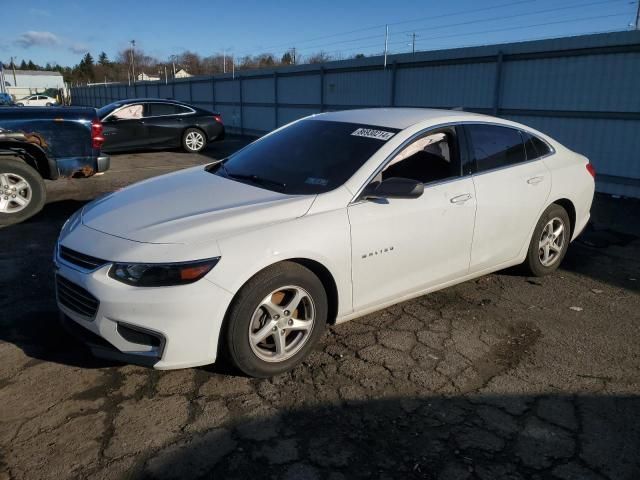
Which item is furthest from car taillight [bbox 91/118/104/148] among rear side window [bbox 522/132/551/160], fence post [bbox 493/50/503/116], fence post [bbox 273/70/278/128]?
fence post [bbox 273/70/278/128]

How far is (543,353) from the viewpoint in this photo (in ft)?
11.4

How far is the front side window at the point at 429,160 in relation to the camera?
365 cm

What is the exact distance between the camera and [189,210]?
3.14 meters

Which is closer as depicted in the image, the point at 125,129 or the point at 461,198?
the point at 461,198

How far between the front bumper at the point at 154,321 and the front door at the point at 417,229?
3.20 ft

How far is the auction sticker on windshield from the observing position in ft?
12.0

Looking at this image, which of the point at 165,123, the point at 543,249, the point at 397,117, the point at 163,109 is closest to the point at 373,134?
the point at 397,117

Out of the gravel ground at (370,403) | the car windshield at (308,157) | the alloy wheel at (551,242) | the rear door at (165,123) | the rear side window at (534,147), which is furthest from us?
the rear door at (165,123)

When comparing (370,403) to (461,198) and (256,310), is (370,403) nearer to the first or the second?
(256,310)

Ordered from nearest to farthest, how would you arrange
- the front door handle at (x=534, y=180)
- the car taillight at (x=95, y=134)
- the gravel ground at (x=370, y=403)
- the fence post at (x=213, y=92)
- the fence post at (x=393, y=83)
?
the gravel ground at (x=370, y=403)
the front door handle at (x=534, y=180)
the car taillight at (x=95, y=134)
the fence post at (x=393, y=83)
the fence post at (x=213, y=92)

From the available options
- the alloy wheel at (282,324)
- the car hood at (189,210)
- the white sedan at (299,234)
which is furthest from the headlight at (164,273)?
the alloy wheel at (282,324)

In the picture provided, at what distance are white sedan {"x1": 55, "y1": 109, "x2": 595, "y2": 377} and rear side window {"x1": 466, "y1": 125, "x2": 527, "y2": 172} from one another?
0.01 meters

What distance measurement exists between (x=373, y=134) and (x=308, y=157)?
50 cm

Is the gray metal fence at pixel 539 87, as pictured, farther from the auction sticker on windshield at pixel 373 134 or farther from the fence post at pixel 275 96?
the auction sticker on windshield at pixel 373 134
